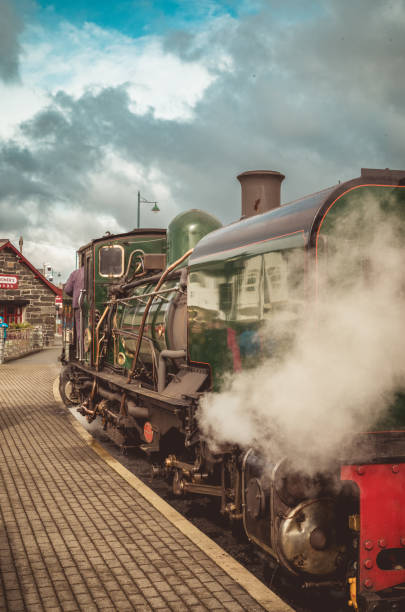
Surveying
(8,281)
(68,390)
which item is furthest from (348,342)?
(8,281)

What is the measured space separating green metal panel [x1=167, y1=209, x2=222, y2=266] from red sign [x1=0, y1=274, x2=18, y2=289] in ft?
79.3

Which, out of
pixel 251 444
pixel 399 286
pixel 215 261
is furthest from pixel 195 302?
pixel 399 286

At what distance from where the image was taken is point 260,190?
5.46 m

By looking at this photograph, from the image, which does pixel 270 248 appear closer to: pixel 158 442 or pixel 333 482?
pixel 333 482

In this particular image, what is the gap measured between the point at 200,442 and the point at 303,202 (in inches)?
83.0

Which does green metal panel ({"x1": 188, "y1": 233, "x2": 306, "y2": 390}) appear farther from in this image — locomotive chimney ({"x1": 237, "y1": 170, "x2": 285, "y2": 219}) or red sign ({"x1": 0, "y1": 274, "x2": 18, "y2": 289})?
red sign ({"x1": 0, "y1": 274, "x2": 18, "y2": 289})

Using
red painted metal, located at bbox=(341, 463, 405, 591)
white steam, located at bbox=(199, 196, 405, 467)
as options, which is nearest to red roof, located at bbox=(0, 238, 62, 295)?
white steam, located at bbox=(199, 196, 405, 467)

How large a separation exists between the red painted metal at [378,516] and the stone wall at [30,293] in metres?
27.9

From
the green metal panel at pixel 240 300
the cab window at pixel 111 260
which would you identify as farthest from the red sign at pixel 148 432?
the cab window at pixel 111 260

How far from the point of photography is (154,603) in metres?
3.68

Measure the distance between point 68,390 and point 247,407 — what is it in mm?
7655

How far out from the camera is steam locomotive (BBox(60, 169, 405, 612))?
3359 millimetres

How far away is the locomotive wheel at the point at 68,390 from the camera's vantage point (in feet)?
35.7

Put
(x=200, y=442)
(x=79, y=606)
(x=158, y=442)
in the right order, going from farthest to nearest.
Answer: (x=158, y=442) < (x=200, y=442) < (x=79, y=606)
